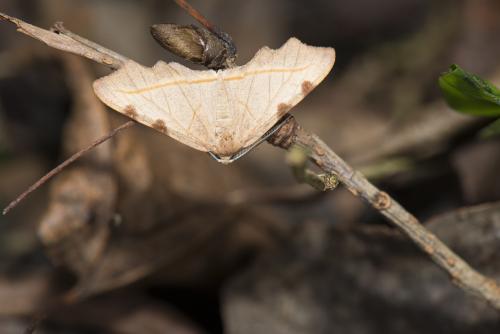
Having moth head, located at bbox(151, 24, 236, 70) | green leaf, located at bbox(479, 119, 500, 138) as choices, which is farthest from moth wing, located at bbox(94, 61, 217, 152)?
green leaf, located at bbox(479, 119, 500, 138)

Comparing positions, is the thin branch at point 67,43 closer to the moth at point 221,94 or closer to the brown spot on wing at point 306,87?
the moth at point 221,94

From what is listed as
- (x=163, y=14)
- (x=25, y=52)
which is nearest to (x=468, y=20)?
(x=163, y=14)

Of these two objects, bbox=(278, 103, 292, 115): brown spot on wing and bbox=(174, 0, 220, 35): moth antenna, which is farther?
bbox=(278, 103, 292, 115): brown spot on wing

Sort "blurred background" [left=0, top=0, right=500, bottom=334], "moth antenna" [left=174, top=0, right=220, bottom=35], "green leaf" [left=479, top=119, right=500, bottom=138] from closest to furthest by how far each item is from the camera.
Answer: "moth antenna" [left=174, top=0, right=220, bottom=35] → "green leaf" [left=479, top=119, right=500, bottom=138] → "blurred background" [left=0, top=0, right=500, bottom=334]

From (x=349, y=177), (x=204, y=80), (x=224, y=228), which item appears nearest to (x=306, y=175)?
(x=349, y=177)

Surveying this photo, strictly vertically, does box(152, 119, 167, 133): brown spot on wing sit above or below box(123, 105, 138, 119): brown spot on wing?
below

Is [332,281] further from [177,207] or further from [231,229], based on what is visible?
[177,207]

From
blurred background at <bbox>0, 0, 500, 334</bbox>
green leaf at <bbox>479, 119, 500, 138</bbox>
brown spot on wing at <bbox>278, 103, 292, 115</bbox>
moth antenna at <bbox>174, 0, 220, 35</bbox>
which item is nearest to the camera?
moth antenna at <bbox>174, 0, 220, 35</bbox>

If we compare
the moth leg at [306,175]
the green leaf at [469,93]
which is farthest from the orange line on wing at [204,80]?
the green leaf at [469,93]

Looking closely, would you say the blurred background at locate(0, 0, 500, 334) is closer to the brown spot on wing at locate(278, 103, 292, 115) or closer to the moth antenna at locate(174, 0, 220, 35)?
the brown spot on wing at locate(278, 103, 292, 115)
